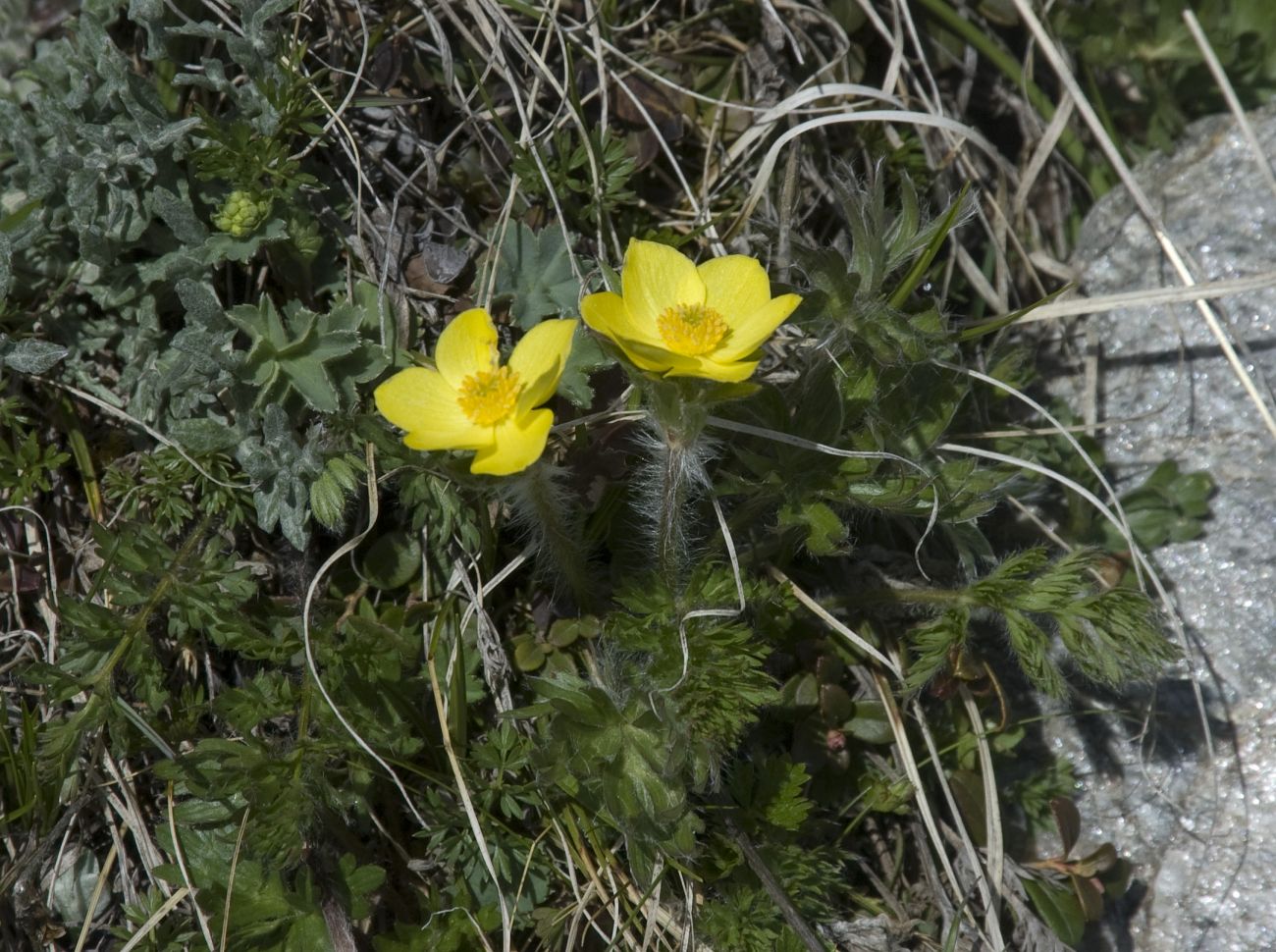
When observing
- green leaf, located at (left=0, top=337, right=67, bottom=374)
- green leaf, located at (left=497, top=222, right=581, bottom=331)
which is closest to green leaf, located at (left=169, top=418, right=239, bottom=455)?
green leaf, located at (left=0, top=337, right=67, bottom=374)

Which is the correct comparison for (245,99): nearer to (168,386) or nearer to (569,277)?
(168,386)

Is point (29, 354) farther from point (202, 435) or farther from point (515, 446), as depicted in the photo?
point (515, 446)

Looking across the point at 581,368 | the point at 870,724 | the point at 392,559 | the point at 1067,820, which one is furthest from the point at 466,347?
the point at 1067,820

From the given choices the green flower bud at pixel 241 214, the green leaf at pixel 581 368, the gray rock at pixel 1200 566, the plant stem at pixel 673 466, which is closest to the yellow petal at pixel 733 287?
the plant stem at pixel 673 466

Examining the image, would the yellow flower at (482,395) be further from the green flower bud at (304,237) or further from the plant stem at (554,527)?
the green flower bud at (304,237)

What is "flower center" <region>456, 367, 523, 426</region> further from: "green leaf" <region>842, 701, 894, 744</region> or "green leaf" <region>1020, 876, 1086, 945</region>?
"green leaf" <region>1020, 876, 1086, 945</region>

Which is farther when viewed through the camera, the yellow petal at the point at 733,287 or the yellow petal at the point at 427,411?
the yellow petal at the point at 733,287

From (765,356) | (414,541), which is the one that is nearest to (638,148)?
(765,356)
